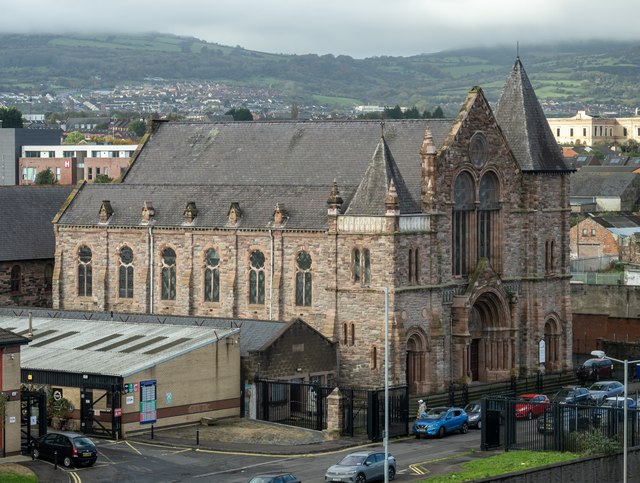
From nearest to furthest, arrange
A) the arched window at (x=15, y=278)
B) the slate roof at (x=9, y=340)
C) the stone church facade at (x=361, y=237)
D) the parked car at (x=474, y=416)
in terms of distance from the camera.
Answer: the slate roof at (x=9, y=340)
the parked car at (x=474, y=416)
the stone church facade at (x=361, y=237)
the arched window at (x=15, y=278)

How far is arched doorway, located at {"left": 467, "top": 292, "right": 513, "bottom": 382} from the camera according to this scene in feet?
290

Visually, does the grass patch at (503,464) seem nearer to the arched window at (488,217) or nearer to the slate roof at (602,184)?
the arched window at (488,217)

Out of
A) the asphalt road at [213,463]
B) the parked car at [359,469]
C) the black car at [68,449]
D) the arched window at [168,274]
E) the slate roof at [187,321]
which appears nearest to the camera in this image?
the parked car at [359,469]

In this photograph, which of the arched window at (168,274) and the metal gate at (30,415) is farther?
the arched window at (168,274)

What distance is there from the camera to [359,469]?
59.2 meters

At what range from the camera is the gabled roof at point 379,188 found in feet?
263

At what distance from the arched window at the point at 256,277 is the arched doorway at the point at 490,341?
11589mm

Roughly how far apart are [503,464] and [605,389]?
22669 mm

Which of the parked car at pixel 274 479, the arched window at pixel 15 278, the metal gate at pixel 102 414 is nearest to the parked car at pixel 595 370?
the metal gate at pixel 102 414

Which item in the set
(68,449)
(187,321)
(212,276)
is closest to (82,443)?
(68,449)

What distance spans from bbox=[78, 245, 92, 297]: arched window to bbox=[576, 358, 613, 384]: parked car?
1117 inches

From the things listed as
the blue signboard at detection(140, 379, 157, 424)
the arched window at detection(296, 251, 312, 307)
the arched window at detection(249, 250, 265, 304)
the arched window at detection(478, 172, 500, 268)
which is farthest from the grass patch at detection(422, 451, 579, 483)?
the arched window at detection(478, 172, 500, 268)

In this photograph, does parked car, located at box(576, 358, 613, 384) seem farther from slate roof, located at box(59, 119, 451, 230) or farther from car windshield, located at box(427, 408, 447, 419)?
car windshield, located at box(427, 408, 447, 419)

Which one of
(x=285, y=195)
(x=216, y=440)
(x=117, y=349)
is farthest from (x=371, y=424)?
(x=285, y=195)
